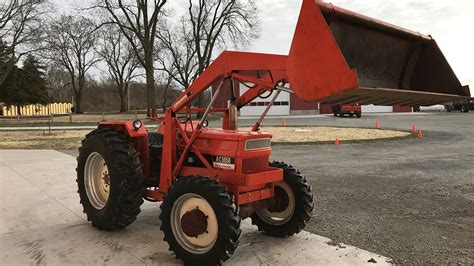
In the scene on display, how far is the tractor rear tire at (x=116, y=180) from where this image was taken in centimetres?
462

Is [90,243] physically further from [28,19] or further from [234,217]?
[28,19]

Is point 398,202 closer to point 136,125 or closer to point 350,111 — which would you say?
point 136,125

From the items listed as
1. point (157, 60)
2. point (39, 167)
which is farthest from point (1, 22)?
point (39, 167)

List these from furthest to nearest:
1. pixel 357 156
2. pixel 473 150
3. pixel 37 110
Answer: pixel 37 110, pixel 473 150, pixel 357 156

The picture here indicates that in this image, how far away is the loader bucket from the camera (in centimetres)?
334

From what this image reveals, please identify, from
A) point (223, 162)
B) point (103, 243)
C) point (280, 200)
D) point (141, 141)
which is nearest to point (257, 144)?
point (223, 162)

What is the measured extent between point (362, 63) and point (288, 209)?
5.88 feet

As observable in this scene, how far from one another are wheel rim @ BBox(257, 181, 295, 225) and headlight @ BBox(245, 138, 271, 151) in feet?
1.97

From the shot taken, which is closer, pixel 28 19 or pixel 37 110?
pixel 28 19

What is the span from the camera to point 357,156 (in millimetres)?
12133

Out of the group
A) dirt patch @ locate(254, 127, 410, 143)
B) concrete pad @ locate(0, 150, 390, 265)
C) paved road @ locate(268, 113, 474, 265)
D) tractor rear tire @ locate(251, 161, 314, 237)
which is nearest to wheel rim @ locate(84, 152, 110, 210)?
concrete pad @ locate(0, 150, 390, 265)

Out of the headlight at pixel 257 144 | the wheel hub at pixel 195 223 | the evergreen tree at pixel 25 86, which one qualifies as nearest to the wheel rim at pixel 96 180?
the wheel hub at pixel 195 223

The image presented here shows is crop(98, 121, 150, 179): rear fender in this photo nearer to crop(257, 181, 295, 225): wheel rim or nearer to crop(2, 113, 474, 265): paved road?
crop(2, 113, 474, 265): paved road

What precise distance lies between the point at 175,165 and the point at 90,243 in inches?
48.2
